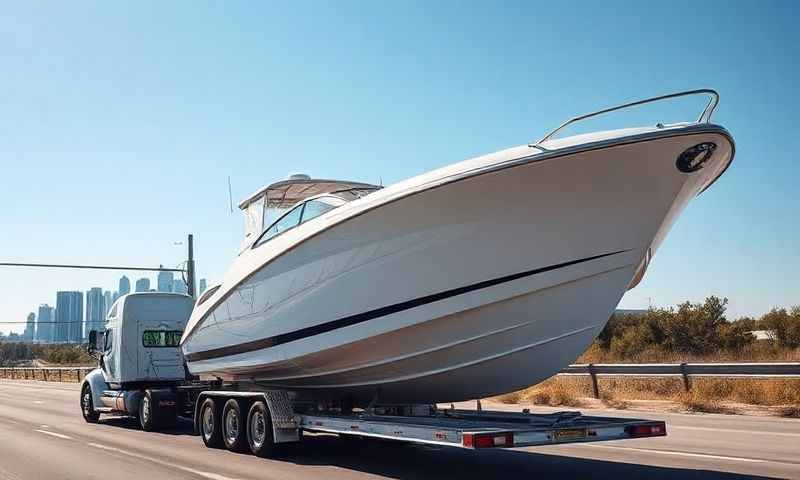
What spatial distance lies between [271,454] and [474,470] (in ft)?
9.36

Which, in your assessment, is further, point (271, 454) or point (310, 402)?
point (310, 402)

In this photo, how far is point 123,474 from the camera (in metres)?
8.84

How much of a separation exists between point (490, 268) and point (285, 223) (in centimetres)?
337

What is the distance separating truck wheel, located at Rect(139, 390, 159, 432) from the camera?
47.1 ft

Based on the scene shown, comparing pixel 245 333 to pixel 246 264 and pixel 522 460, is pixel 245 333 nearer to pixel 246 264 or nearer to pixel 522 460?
pixel 246 264

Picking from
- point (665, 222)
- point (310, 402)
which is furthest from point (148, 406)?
point (665, 222)

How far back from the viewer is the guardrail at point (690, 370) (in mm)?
14148

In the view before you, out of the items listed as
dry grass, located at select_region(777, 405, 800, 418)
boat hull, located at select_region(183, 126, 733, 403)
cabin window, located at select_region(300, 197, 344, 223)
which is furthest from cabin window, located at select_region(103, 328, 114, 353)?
dry grass, located at select_region(777, 405, 800, 418)

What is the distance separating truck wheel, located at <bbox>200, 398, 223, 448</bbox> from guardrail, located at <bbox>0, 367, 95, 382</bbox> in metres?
31.2

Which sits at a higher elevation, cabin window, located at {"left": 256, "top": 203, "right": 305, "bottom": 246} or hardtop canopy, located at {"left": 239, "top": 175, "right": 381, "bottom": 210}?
hardtop canopy, located at {"left": 239, "top": 175, "right": 381, "bottom": 210}

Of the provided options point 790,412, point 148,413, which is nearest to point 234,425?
point 148,413

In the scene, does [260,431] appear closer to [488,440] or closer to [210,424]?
[210,424]

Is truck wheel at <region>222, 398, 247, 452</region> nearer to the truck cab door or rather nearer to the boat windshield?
the boat windshield

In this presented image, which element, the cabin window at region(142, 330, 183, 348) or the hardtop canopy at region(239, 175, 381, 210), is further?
the cabin window at region(142, 330, 183, 348)
